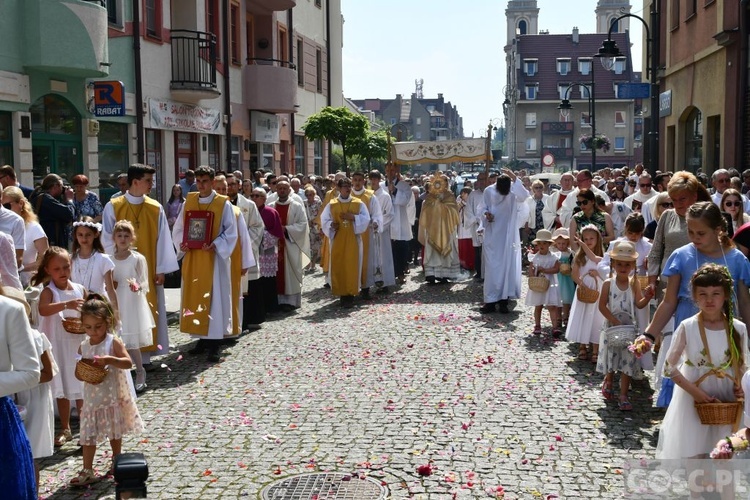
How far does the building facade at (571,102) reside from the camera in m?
91.6

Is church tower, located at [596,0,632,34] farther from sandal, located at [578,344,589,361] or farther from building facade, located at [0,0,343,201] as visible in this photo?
sandal, located at [578,344,589,361]

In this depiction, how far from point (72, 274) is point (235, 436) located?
75.7 inches

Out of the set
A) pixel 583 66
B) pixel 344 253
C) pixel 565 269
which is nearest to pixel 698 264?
pixel 565 269

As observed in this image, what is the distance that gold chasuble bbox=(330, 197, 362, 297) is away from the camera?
571 inches

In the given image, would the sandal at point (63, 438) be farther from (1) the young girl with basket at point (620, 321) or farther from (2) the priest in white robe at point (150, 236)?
(1) the young girl with basket at point (620, 321)

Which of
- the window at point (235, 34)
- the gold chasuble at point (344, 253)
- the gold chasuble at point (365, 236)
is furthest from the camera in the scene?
the window at point (235, 34)

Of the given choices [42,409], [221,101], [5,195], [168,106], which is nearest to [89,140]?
[168,106]

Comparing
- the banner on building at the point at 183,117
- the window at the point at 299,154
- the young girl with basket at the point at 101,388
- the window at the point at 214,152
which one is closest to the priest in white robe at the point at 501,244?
the young girl with basket at the point at 101,388

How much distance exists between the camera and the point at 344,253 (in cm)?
1467

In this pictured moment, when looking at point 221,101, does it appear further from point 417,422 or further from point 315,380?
point 417,422

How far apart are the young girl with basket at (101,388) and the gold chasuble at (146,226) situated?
332cm

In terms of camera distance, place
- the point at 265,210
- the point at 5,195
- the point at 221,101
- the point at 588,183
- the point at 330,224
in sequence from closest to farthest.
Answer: the point at 5,195
the point at 588,183
the point at 265,210
the point at 330,224
the point at 221,101

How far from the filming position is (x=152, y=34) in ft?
70.5

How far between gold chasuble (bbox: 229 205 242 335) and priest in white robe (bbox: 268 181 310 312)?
9.85 feet
